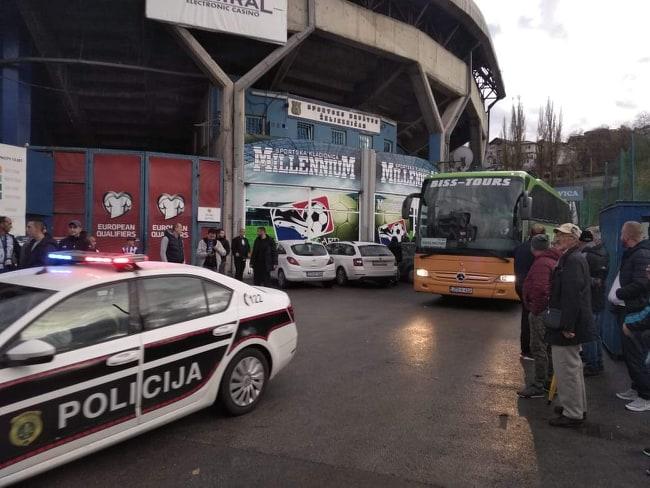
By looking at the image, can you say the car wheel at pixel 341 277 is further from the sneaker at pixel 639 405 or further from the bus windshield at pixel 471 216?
the sneaker at pixel 639 405

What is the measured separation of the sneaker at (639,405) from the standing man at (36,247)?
296 inches

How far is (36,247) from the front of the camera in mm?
7148

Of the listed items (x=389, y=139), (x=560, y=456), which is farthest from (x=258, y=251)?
(x=389, y=139)

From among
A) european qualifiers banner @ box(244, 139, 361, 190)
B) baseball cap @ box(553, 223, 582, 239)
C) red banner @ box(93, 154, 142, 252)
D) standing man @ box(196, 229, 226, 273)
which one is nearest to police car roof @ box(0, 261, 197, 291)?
baseball cap @ box(553, 223, 582, 239)

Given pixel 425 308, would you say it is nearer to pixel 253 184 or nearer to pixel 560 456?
pixel 560 456

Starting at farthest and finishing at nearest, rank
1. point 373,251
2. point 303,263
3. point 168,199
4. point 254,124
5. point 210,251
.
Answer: point 254,124 < point 168,199 < point 373,251 < point 303,263 < point 210,251

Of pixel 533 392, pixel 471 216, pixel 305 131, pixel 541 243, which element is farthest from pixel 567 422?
pixel 305 131

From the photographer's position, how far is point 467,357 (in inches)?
260

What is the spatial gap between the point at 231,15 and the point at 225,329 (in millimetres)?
16434

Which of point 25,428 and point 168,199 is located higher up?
point 168,199

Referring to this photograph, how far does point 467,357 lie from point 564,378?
2420 millimetres

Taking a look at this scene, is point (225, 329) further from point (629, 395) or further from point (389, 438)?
point (629, 395)

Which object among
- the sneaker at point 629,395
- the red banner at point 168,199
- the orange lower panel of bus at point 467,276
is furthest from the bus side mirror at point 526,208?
the red banner at point 168,199

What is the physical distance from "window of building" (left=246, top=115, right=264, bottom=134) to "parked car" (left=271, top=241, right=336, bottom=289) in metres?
8.83
